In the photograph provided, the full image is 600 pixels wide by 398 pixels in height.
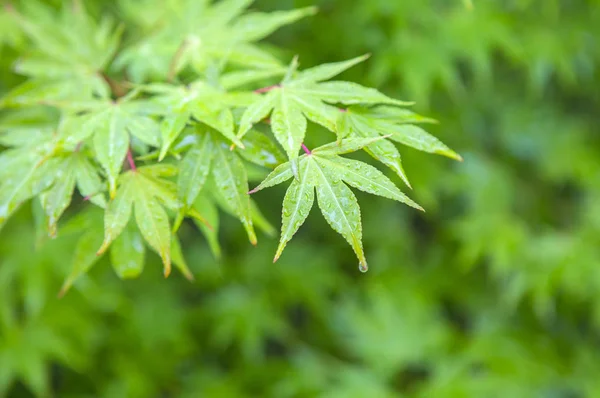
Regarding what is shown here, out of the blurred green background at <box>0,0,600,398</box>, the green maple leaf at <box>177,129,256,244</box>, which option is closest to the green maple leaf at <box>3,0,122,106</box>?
the green maple leaf at <box>177,129,256,244</box>

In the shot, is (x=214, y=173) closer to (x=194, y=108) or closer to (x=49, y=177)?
(x=194, y=108)

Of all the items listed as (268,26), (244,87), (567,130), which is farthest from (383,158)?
(567,130)

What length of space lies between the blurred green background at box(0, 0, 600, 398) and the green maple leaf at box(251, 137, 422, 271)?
0.93 metres

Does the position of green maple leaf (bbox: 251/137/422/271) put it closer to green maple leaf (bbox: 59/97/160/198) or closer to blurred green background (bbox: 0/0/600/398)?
green maple leaf (bbox: 59/97/160/198)

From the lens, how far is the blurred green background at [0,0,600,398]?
1750 millimetres

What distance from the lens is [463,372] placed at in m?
1.88

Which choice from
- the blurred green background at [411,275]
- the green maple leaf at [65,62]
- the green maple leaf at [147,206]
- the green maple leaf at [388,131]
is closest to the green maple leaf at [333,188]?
the green maple leaf at [388,131]

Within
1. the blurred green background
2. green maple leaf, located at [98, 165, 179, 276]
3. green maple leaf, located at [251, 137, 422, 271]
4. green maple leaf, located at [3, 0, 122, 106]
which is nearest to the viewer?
green maple leaf, located at [251, 137, 422, 271]

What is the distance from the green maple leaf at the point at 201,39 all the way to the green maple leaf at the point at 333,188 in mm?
321

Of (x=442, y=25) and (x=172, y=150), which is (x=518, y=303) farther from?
(x=172, y=150)

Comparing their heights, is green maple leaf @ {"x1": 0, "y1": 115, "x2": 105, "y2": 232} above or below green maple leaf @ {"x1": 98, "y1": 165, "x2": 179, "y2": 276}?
above

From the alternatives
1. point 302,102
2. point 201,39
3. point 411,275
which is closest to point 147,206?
point 302,102

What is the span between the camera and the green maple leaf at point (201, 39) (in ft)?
3.75

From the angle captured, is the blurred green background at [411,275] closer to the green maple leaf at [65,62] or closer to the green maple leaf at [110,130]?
the green maple leaf at [65,62]
